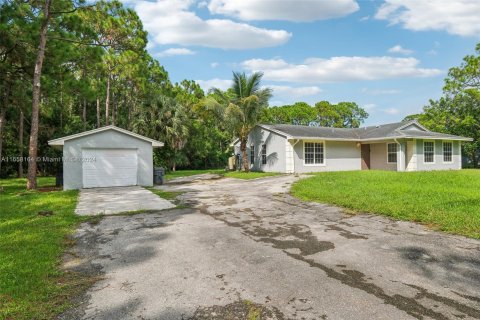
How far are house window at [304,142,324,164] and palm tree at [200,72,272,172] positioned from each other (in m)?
3.99

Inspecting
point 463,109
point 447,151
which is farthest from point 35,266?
point 463,109

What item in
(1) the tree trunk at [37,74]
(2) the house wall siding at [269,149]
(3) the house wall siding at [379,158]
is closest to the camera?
(1) the tree trunk at [37,74]

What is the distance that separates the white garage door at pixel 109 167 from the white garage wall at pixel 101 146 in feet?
0.70

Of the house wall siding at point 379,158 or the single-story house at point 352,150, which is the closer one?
the single-story house at point 352,150

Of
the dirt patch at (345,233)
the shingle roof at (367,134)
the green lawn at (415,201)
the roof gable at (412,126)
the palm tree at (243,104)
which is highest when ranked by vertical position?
the palm tree at (243,104)

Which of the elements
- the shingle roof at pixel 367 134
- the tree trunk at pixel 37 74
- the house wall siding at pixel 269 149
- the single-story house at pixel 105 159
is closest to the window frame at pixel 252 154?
the house wall siding at pixel 269 149

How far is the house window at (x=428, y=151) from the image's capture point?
2058cm

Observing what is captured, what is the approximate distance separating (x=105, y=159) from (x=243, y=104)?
385 inches

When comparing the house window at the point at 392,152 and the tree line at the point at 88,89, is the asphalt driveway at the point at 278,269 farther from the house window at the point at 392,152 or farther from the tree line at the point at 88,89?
the house window at the point at 392,152

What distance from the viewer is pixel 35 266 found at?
4.13m

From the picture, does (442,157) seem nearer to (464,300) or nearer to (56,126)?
(464,300)

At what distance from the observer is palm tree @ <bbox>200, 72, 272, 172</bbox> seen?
20234 millimetres

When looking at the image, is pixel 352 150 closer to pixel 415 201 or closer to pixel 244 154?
pixel 244 154

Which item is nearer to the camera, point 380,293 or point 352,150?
point 380,293
